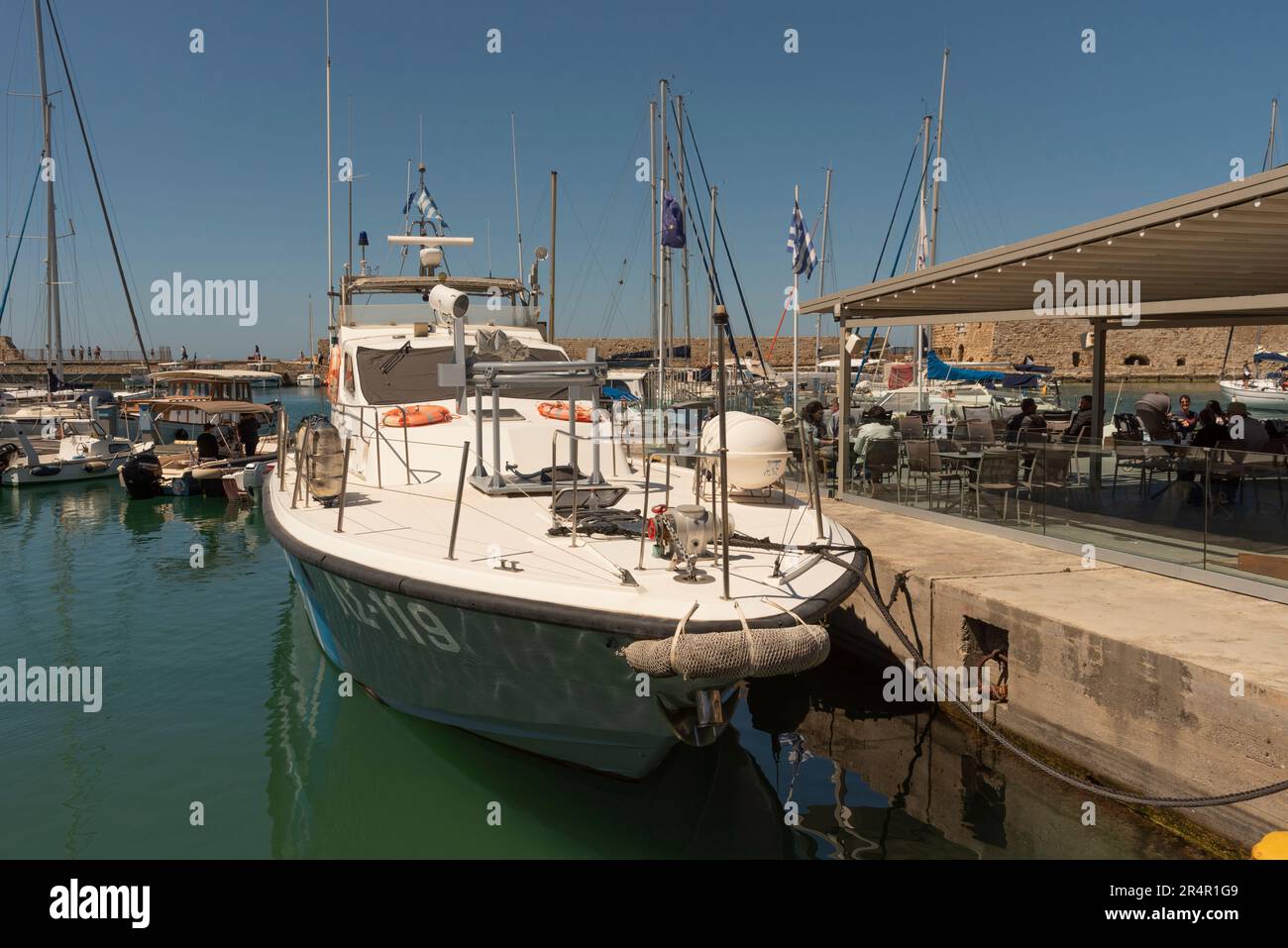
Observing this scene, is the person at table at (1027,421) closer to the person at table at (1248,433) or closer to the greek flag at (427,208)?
the person at table at (1248,433)

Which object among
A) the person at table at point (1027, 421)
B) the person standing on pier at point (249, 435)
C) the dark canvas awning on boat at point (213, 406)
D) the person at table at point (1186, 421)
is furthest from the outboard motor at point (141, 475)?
the person at table at point (1186, 421)

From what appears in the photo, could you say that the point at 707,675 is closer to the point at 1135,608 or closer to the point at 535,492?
the point at 535,492

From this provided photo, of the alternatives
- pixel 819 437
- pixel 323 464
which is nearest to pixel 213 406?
pixel 819 437

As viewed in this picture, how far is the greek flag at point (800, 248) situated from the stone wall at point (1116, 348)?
104 feet

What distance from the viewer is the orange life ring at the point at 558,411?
793 centimetres

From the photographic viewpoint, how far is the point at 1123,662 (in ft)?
17.5

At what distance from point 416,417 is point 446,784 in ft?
10.3

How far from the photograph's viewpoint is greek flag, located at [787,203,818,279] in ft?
75.7

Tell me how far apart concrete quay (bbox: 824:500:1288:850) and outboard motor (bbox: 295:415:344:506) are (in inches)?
175

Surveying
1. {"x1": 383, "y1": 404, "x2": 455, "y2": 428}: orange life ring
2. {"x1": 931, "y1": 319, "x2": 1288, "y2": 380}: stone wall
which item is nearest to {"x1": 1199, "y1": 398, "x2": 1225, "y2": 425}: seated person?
{"x1": 383, "y1": 404, "x2": 455, "y2": 428}: orange life ring

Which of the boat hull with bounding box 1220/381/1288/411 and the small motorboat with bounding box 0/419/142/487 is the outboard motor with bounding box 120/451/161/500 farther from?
the boat hull with bounding box 1220/381/1288/411
